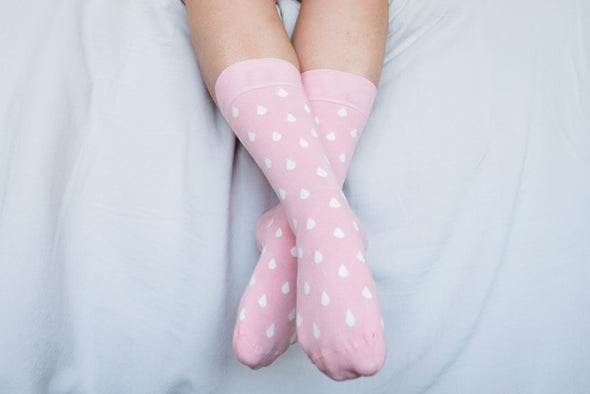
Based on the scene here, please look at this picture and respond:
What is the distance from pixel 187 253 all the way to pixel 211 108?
0.22 metres

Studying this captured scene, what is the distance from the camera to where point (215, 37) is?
0.57 metres

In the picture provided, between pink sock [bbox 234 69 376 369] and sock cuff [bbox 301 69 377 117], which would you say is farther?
sock cuff [bbox 301 69 377 117]

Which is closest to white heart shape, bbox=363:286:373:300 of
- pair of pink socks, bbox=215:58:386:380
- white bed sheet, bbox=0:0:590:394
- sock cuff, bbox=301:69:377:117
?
pair of pink socks, bbox=215:58:386:380

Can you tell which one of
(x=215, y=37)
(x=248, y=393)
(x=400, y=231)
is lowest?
(x=248, y=393)

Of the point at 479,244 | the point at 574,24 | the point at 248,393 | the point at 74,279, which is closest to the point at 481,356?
the point at 479,244

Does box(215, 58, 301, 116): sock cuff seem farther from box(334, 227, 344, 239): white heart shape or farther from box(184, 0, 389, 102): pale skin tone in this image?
box(334, 227, 344, 239): white heart shape

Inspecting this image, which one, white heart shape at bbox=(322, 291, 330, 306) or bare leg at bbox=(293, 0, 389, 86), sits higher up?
bare leg at bbox=(293, 0, 389, 86)

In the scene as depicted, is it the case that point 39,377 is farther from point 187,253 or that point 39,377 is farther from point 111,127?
point 111,127

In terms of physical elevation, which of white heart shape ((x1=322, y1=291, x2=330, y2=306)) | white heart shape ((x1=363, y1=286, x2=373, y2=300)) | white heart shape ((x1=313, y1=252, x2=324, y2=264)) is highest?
white heart shape ((x1=313, y1=252, x2=324, y2=264))

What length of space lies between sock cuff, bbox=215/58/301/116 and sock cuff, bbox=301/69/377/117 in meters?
0.05

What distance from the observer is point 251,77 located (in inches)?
20.9

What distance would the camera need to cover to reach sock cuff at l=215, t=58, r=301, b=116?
0.53m

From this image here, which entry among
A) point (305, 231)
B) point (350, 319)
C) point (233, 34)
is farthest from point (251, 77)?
point (350, 319)

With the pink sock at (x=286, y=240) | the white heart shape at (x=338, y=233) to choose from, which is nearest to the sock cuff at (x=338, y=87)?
the pink sock at (x=286, y=240)
